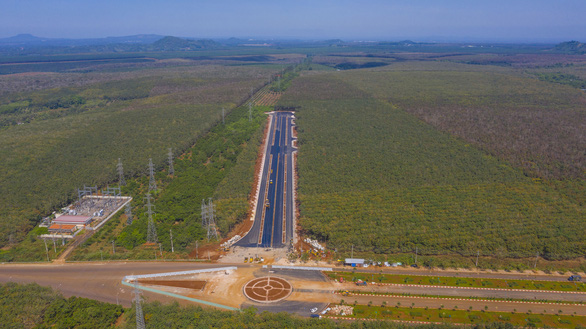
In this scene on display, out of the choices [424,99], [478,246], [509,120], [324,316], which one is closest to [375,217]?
[478,246]

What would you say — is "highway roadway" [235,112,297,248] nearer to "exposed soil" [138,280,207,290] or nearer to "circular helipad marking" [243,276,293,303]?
"circular helipad marking" [243,276,293,303]

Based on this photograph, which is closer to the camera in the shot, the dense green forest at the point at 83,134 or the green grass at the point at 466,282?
the green grass at the point at 466,282

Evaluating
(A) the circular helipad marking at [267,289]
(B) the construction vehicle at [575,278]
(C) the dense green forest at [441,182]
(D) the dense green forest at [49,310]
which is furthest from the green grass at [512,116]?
(D) the dense green forest at [49,310]

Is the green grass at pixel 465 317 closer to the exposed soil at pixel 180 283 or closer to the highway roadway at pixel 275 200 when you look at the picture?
the highway roadway at pixel 275 200

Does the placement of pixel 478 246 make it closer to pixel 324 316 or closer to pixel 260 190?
pixel 324 316

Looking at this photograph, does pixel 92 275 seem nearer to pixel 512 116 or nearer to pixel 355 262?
pixel 355 262

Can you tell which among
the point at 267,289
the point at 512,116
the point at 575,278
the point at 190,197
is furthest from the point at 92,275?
the point at 512,116
